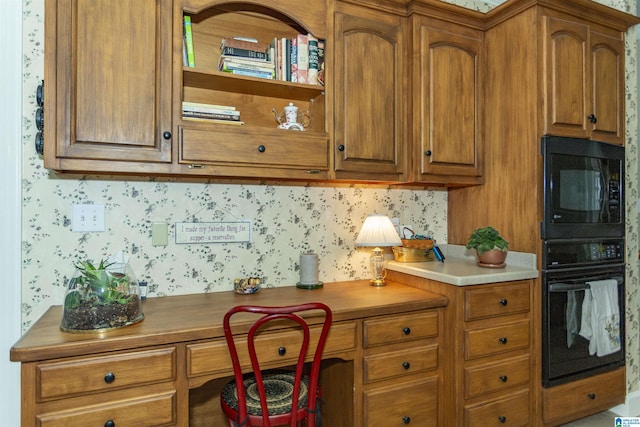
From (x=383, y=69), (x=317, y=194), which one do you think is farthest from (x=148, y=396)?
(x=383, y=69)

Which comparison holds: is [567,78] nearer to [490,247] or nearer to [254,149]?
[490,247]

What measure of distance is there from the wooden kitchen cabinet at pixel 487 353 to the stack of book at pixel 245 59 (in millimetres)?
1393

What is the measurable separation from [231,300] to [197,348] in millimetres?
414

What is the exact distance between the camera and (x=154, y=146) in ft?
5.15

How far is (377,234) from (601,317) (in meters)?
1.44

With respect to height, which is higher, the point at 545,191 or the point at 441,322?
the point at 545,191

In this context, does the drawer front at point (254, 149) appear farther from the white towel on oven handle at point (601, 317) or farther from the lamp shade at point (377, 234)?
the white towel on oven handle at point (601, 317)

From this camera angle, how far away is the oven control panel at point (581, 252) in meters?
2.03

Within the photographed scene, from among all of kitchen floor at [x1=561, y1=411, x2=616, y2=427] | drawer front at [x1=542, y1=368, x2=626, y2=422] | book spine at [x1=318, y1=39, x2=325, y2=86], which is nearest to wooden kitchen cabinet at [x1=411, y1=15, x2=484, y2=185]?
book spine at [x1=318, y1=39, x2=325, y2=86]

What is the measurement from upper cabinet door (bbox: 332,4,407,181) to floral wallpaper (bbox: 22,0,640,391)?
366mm

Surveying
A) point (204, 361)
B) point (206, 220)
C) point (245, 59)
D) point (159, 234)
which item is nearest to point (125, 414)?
point (204, 361)

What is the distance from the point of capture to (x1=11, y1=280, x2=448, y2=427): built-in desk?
48.3 inches

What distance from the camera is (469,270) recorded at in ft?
6.64

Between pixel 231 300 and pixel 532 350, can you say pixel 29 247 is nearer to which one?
pixel 231 300
